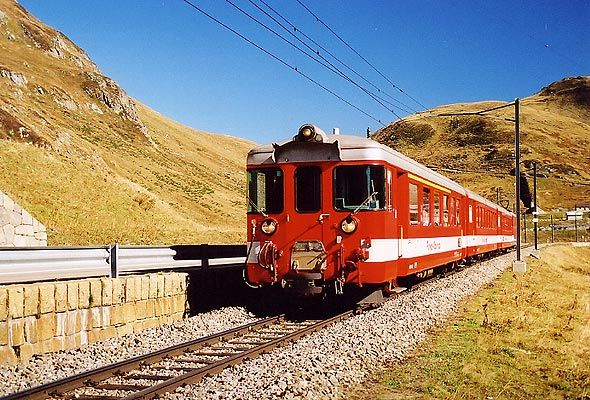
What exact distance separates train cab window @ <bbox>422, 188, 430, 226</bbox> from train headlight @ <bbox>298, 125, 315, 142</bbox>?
14.4 feet

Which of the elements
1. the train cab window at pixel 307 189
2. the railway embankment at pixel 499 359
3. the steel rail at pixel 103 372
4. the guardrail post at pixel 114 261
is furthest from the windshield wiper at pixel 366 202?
the guardrail post at pixel 114 261

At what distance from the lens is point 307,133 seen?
13.5 m

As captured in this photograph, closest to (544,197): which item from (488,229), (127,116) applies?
(127,116)

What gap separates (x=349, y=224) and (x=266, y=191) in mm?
1939

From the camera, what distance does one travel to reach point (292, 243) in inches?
530

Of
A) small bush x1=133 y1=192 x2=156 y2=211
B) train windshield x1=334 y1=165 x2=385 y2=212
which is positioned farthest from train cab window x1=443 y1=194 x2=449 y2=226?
small bush x1=133 y1=192 x2=156 y2=211

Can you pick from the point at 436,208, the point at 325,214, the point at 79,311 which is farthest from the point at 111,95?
the point at 79,311

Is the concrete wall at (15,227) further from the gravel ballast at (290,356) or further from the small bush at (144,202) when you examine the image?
the small bush at (144,202)

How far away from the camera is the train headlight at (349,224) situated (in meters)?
13.1

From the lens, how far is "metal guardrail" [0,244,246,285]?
32.8 feet

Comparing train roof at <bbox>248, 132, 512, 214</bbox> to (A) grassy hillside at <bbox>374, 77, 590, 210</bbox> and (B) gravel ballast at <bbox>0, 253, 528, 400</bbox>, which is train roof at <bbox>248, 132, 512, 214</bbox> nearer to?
(B) gravel ballast at <bbox>0, 253, 528, 400</bbox>

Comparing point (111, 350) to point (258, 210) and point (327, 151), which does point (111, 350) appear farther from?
point (327, 151)

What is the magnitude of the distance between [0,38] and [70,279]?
93507mm

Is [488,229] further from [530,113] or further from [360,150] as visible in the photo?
A: [530,113]
